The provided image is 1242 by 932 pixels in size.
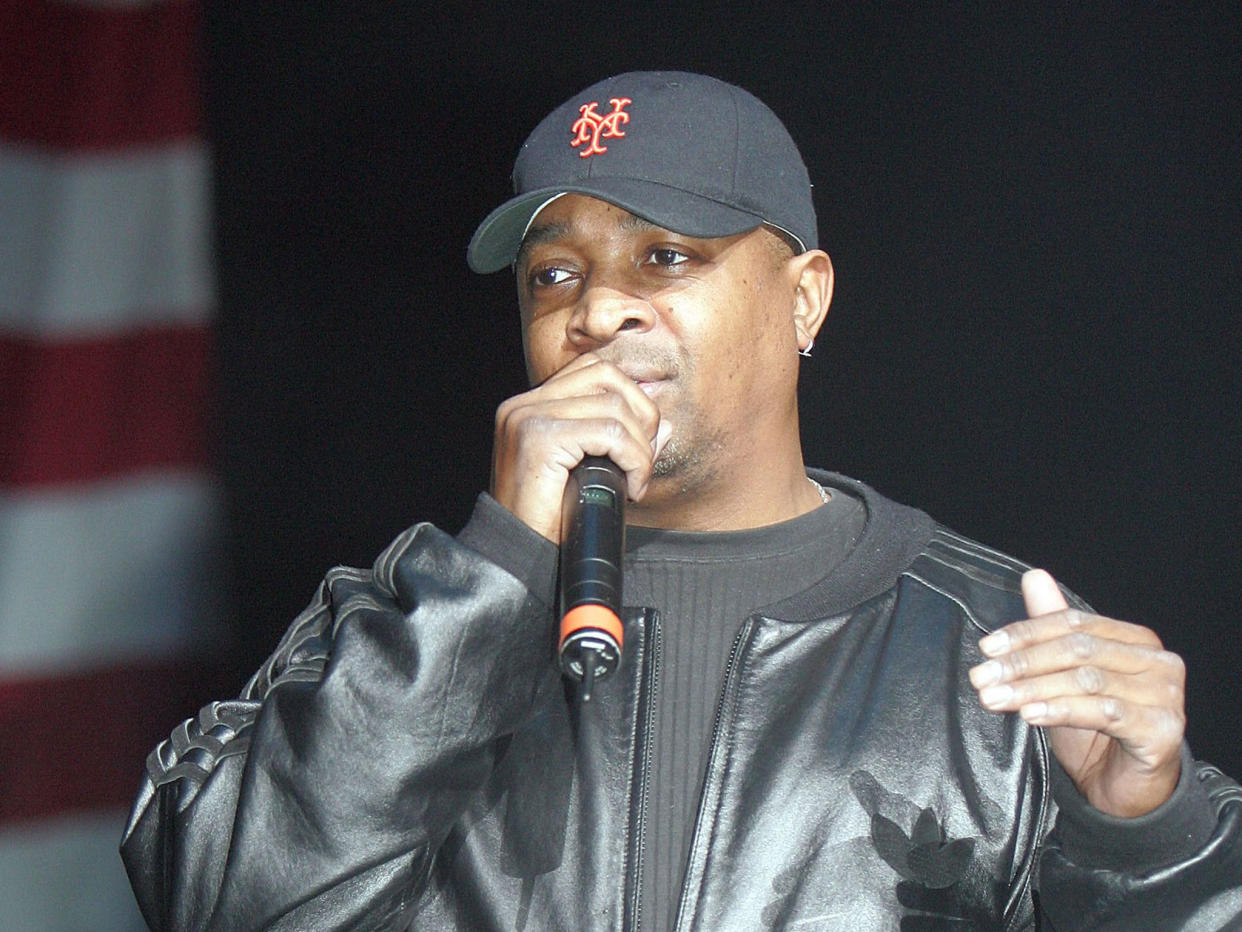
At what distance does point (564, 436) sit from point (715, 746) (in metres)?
0.36

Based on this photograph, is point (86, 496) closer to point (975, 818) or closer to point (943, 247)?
point (943, 247)

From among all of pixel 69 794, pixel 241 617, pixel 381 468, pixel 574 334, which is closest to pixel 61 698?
pixel 69 794

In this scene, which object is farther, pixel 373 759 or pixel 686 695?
pixel 686 695

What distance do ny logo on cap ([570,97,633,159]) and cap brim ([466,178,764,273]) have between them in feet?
0.14

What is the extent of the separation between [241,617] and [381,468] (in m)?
0.34

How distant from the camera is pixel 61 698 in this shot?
2.35 meters

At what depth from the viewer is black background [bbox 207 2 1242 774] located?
6.41 ft

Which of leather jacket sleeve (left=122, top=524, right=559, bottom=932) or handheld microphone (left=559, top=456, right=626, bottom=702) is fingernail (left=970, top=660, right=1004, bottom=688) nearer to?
handheld microphone (left=559, top=456, right=626, bottom=702)

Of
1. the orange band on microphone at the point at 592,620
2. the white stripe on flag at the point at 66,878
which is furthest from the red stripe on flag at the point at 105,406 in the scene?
the orange band on microphone at the point at 592,620

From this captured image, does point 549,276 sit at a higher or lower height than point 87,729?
higher

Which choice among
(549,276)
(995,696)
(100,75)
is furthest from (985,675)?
(100,75)

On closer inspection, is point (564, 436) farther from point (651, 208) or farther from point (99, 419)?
point (99, 419)

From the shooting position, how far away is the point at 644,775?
1.37 m

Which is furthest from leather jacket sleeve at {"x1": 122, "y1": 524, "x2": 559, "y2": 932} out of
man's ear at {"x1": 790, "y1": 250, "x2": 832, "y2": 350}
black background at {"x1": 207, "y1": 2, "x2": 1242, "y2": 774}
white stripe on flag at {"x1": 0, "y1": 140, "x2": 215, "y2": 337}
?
white stripe on flag at {"x1": 0, "y1": 140, "x2": 215, "y2": 337}
